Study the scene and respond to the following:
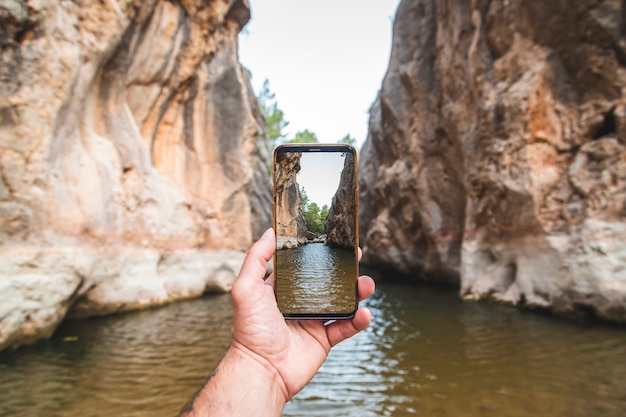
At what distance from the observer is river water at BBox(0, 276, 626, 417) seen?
438 cm

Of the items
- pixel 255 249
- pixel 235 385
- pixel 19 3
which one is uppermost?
pixel 19 3

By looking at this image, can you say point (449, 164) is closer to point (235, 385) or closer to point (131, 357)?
point (131, 357)

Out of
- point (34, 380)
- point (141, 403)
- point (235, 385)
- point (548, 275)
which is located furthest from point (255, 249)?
point (548, 275)

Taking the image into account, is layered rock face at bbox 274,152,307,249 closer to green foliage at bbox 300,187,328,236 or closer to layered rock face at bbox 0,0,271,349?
green foliage at bbox 300,187,328,236

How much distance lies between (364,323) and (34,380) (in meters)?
5.20

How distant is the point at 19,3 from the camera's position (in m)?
7.06

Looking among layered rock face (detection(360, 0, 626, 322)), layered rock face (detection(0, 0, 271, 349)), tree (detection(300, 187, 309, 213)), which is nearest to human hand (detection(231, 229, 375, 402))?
tree (detection(300, 187, 309, 213))

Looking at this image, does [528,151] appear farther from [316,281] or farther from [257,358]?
[257,358]

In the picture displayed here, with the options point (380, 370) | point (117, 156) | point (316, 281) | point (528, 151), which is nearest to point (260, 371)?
point (316, 281)

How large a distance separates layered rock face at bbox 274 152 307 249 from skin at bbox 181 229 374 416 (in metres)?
0.22

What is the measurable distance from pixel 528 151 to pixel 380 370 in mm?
7089

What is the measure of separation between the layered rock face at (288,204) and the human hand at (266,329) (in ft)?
0.69

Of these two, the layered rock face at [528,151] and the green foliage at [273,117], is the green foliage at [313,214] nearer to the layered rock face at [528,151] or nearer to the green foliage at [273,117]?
the layered rock face at [528,151]

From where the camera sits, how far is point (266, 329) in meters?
1.86
